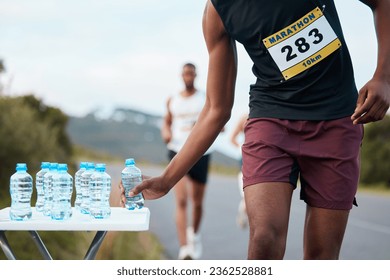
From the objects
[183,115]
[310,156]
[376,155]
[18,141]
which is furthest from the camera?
[376,155]

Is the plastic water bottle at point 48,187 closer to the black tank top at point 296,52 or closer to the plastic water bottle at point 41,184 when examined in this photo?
the plastic water bottle at point 41,184

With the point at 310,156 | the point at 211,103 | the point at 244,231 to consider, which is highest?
the point at 211,103

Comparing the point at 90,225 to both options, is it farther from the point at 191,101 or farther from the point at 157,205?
the point at 157,205

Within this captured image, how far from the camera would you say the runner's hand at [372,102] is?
3.55 metres

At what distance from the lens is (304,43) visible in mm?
3857

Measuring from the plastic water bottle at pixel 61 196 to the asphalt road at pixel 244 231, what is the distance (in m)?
5.09

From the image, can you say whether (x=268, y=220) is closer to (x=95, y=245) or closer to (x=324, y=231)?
(x=324, y=231)

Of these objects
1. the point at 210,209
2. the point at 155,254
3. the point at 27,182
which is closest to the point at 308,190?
the point at 27,182

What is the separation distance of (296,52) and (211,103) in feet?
1.74

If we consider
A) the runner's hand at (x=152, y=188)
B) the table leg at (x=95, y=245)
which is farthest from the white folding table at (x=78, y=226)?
the runner's hand at (x=152, y=188)

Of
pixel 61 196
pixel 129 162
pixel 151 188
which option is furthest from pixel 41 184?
pixel 151 188

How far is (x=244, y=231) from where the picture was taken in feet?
40.4

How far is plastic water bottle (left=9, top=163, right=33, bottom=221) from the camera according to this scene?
4.34 meters
